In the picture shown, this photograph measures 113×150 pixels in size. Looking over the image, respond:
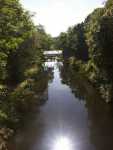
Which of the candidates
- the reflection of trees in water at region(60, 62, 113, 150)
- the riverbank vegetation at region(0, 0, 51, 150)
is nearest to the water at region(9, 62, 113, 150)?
the reflection of trees in water at region(60, 62, 113, 150)

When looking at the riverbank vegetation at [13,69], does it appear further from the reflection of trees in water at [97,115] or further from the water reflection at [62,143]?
the reflection of trees in water at [97,115]

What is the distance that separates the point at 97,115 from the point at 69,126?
5511 mm

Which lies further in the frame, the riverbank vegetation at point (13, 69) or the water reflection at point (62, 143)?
the water reflection at point (62, 143)

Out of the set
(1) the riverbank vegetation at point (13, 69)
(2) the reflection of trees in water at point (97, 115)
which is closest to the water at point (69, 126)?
(2) the reflection of trees in water at point (97, 115)

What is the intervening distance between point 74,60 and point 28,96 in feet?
139

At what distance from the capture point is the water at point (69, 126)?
2606 cm

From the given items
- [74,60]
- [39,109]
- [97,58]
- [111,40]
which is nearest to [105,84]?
[97,58]

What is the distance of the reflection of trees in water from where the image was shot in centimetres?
2667

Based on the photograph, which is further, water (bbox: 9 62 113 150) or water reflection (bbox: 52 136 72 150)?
water (bbox: 9 62 113 150)

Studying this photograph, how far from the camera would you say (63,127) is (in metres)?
31.6

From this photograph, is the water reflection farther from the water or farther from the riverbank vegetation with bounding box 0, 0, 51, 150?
the riverbank vegetation with bounding box 0, 0, 51, 150

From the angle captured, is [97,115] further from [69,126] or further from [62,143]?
[62,143]

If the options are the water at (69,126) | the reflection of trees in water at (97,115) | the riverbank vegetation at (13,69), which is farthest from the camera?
the reflection of trees in water at (97,115)

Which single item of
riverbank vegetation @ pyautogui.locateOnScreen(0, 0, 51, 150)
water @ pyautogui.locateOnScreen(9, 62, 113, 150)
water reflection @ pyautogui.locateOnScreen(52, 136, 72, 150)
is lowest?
water reflection @ pyautogui.locateOnScreen(52, 136, 72, 150)
